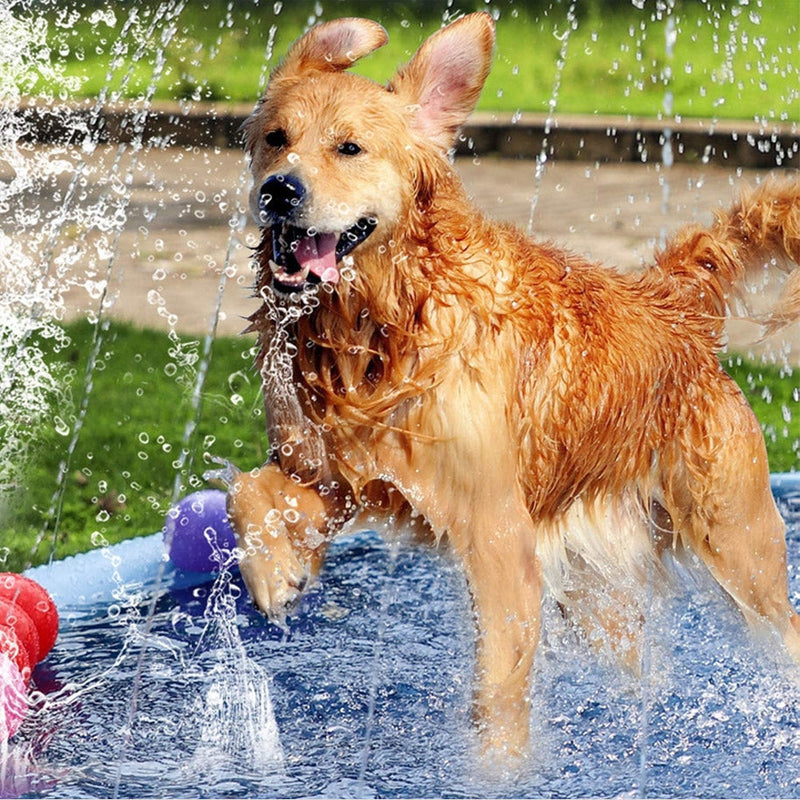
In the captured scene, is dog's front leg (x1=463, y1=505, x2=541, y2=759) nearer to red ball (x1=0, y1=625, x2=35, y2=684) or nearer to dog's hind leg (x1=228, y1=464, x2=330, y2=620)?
dog's hind leg (x1=228, y1=464, x2=330, y2=620)

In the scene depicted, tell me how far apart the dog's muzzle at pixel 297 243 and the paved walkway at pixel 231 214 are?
490cm

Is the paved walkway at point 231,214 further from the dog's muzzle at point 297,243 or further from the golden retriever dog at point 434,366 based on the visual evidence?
the dog's muzzle at point 297,243

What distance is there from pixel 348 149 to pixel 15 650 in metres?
2.03

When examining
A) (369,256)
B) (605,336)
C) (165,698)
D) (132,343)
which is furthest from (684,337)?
(132,343)

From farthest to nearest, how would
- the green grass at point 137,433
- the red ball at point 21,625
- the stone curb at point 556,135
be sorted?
1. the stone curb at point 556,135
2. the green grass at point 137,433
3. the red ball at point 21,625

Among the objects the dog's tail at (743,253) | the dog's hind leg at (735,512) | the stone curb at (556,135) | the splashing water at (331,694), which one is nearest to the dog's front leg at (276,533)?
the splashing water at (331,694)

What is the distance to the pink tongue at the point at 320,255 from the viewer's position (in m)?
3.58

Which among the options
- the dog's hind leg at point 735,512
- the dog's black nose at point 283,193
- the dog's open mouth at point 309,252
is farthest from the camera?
the dog's hind leg at point 735,512

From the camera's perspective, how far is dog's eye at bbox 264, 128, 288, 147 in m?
3.64

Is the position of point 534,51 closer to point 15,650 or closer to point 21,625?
point 21,625

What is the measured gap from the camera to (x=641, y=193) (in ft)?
36.3

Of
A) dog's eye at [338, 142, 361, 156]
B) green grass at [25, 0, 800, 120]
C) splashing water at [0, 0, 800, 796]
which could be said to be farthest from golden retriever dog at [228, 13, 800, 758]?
green grass at [25, 0, 800, 120]

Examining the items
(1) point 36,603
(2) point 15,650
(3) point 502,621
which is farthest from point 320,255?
(1) point 36,603

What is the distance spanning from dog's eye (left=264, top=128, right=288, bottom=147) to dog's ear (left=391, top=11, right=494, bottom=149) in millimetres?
381
